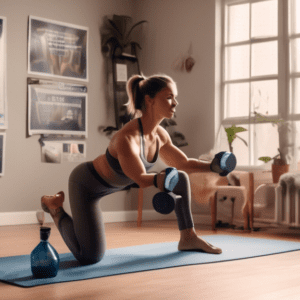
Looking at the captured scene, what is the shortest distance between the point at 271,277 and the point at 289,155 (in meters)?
2.47

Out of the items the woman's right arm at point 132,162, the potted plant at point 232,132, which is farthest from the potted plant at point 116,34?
the woman's right arm at point 132,162

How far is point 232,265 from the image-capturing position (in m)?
2.77

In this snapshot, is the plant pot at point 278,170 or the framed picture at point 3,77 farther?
the framed picture at point 3,77

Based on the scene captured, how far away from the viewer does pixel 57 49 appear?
210 inches

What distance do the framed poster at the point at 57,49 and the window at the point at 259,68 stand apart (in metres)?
1.49

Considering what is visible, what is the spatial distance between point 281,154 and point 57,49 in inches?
96.3

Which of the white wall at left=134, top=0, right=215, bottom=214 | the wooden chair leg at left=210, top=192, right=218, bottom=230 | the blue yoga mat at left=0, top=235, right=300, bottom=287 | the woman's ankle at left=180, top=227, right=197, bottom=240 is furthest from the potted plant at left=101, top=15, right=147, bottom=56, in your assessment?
the woman's ankle at left=180, top=227, right=197, bottom=240

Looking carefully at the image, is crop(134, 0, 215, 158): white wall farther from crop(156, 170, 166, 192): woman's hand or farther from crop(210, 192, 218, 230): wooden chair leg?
crop(156, 170, 166, 192): woman's hand

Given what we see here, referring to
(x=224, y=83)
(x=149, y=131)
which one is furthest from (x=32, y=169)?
(x=149, y=131)

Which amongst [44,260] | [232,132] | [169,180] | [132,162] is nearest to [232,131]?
[232,132]

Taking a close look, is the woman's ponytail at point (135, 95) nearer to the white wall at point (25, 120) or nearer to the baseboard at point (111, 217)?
the white wall at point (25, 120)

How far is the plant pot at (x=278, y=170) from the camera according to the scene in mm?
4625

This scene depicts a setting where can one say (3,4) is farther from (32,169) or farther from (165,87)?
(165,87)

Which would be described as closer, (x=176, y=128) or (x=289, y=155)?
(x=289, y=155)
